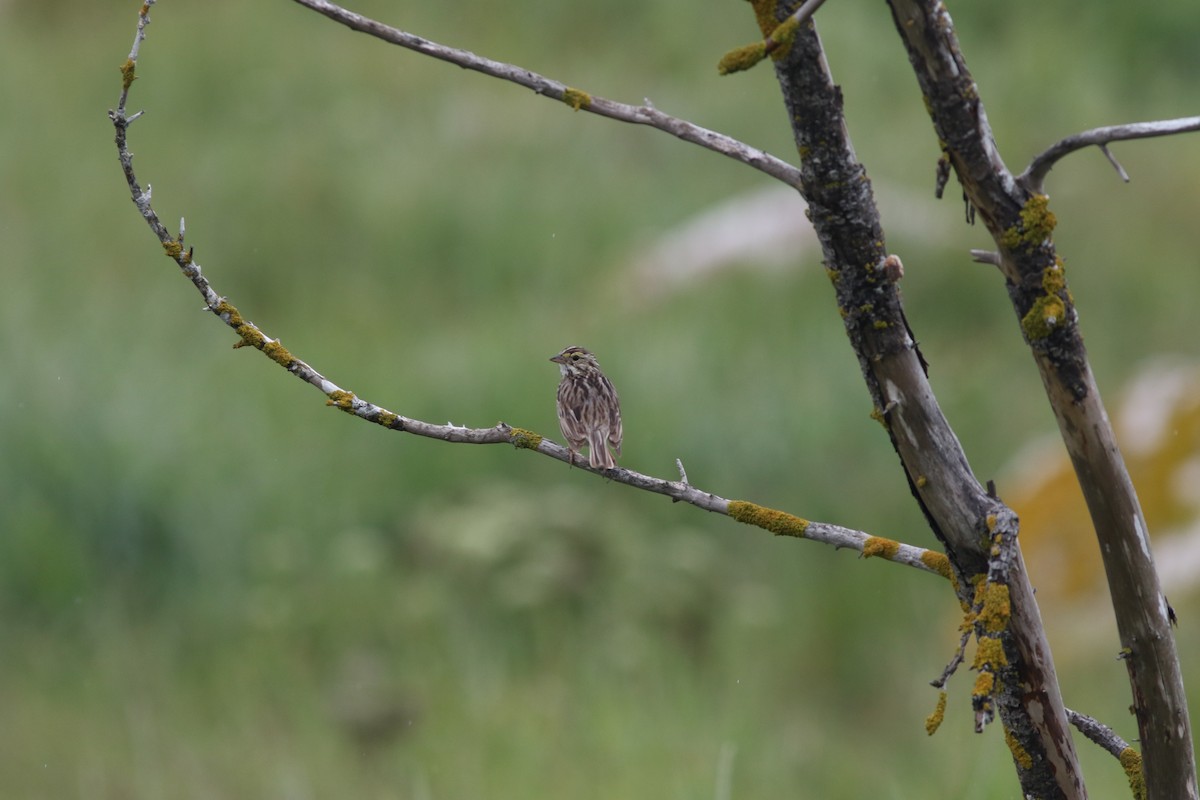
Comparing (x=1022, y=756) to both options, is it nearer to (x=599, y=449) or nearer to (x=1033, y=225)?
(x=1033, y=225)

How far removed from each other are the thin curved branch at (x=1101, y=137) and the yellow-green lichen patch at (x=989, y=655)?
597 mm

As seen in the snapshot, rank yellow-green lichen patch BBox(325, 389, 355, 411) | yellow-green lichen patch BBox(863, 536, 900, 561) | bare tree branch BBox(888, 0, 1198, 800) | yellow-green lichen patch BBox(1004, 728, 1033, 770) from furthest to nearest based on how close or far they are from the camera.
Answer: yellow-green lichen patch BBox(325, 389, 355, 411), yellow-green lichen patch BBox(863, 536, 900, 561), yellow-green lichen patch BBox(1004, 728, 1033, 770), bare tree branch BBox(888, 0, 1198, 800)

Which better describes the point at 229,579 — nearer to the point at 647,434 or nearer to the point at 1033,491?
the point at 647,434

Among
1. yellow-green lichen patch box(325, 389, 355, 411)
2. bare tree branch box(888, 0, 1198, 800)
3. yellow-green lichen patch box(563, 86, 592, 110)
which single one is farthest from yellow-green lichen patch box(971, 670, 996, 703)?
yellow-green lichen patch box(325, 389, 355, 411)

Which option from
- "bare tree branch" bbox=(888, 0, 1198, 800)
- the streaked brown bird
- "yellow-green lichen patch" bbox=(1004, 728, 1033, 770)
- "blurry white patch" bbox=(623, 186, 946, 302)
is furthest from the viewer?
"blurry white patch" bbox=(623, 186, 946, 302)

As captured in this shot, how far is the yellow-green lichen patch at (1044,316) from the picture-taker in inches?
70.4

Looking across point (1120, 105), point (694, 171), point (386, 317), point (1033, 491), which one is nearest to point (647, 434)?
point (1033, 491)

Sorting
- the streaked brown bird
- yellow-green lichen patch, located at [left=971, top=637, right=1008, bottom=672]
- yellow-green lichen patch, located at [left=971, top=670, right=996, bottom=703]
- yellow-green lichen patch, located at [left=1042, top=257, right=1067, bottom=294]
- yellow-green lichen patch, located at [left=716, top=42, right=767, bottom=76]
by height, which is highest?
the streaked brown bird

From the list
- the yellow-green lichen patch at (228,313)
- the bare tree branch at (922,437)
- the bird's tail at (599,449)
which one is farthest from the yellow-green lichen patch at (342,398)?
the bird's tail at (599,449)

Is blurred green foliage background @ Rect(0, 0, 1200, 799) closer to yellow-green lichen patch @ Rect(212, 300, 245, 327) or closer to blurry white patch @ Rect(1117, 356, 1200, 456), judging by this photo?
blurry white patch @ Rect(1117, 356, 1200, 456)

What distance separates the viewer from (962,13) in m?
17.6

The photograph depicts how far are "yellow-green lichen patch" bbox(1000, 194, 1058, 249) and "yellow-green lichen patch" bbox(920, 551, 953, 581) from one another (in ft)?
1.76

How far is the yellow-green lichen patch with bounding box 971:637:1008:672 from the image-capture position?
179 cm

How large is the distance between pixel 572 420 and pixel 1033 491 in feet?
13.6
